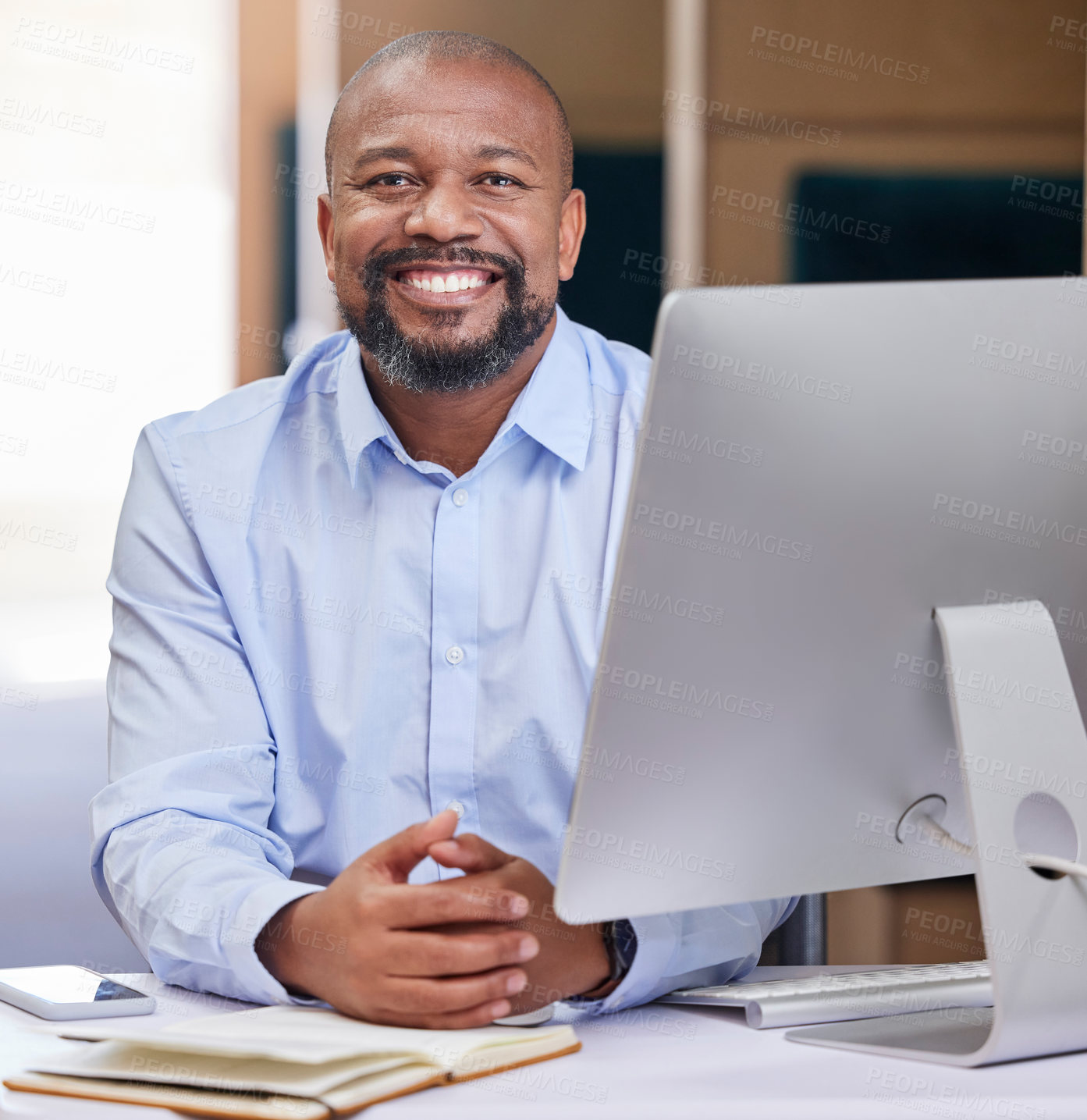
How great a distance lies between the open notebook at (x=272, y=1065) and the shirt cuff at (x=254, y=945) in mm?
120

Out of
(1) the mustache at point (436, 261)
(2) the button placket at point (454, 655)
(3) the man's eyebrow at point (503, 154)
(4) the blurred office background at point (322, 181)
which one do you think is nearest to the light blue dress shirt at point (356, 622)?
(2) the button placket at point (454, 655)

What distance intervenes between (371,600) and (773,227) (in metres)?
2.17

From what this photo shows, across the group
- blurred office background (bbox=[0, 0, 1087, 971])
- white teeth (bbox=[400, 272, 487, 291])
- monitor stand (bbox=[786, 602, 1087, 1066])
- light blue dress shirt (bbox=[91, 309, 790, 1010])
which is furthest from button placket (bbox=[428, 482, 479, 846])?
blurred office background (bbox=[0, 0, 1087, 971])

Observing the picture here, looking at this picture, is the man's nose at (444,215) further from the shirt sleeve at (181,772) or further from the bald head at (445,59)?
the shirt sleeve at (181,772)

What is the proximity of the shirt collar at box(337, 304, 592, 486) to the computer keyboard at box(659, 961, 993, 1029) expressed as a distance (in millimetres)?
612

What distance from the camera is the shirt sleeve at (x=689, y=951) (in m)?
1.00

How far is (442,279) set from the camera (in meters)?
1.52

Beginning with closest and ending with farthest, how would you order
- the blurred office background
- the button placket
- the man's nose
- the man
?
the man, the button placket, the man's nose, the blurred office background

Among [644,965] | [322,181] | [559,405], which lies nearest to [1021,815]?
[644,965]

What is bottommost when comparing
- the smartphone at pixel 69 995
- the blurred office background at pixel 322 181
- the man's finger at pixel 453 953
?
the smartphone at pixel 69 995

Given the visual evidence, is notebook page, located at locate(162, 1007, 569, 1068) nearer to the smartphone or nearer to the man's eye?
the smartphone

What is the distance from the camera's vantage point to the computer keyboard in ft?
3.21

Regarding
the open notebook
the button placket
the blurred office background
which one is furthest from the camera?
the blurred office background

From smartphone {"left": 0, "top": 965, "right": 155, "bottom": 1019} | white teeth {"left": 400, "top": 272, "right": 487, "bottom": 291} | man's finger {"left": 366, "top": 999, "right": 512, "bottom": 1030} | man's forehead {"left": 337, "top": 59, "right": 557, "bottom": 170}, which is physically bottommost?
smartphone {"left": 0, "top": 965, "right": 155, "bottom": 1019}
